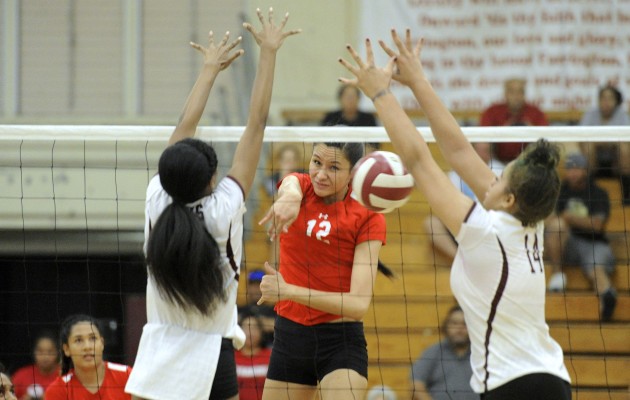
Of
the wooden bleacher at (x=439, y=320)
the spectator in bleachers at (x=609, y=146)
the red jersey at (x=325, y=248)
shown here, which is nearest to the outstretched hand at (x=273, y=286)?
the red jersey at (x=325, y=248)

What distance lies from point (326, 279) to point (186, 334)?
1281 mm

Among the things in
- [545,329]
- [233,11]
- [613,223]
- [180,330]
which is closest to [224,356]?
[180,330]

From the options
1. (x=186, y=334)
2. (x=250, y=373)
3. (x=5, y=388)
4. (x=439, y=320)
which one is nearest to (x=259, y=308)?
(x=250, y=373)

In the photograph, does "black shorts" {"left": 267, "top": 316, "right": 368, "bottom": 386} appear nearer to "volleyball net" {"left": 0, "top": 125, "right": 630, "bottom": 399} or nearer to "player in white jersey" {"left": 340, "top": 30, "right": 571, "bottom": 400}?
"player in white jersey" {"left": 340, "top": 30, "right": 571, "bottom": 400}

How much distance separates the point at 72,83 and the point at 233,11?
2227mm

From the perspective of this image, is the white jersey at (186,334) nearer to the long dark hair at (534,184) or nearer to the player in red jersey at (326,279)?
the player in red jersey at (326,279)

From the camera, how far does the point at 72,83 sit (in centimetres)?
1291

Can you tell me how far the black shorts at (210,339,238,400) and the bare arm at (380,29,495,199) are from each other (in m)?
1.34

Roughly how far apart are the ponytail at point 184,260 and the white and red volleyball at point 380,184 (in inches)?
36.8

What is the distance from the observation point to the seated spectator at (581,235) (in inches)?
390

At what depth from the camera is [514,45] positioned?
12.4 m

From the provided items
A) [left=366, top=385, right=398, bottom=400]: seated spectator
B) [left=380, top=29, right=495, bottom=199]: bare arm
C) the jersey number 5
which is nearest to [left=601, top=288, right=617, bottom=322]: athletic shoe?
[left=366, top=385, right=398, bottom=400]: seated spectator

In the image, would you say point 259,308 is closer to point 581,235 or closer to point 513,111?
point 581,235

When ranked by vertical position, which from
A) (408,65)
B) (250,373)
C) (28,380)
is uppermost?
(408,65)
